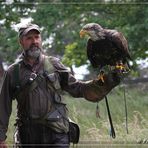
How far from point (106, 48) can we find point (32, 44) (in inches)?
44.8

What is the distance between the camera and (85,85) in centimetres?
503

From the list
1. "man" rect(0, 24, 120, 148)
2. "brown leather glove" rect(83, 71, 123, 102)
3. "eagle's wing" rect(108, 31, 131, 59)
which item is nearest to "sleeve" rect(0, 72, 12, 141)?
"man" rect(0, 24, 120, 148)

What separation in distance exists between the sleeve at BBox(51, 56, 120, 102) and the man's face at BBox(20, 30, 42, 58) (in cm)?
20

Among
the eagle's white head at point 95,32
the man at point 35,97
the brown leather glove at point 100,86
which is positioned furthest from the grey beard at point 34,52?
the eagle's white head at point 95,32

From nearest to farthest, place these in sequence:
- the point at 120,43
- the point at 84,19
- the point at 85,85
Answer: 1. the point at 85,85
2. the point at 120,43
3. the point at 84,19

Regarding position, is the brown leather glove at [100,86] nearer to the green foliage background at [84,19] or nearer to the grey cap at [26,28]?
the grey cap at [26,28]

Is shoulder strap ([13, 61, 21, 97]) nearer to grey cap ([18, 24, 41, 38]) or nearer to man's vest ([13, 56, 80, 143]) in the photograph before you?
man's vest ([13, 56, 80, 143])

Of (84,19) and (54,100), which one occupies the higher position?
(84,19)

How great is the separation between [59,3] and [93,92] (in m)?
14.2

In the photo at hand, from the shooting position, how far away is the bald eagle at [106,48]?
18.6 feet

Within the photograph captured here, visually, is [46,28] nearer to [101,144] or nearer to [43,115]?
[101,144]

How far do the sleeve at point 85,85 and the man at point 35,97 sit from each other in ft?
0.04

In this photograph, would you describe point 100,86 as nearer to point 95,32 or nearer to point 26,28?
point 26,28

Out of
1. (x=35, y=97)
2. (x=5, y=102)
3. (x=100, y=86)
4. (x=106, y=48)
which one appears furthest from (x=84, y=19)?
(x=35, y=97)
